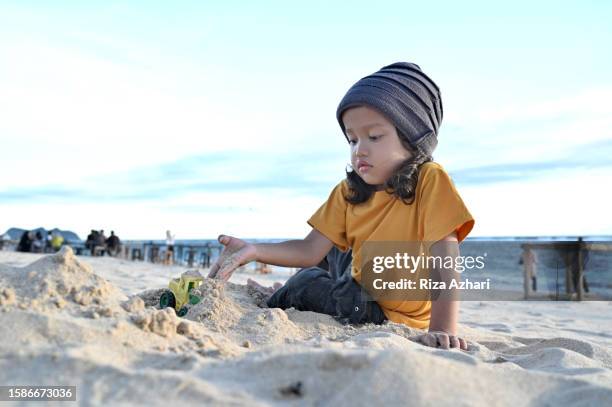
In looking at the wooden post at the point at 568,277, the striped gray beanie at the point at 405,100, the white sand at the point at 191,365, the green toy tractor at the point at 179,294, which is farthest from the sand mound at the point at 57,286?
the wooden post at the point at 568,277

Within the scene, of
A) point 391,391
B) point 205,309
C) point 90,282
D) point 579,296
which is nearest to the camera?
point 391,391

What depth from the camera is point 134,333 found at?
1659mm

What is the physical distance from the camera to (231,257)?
10.8 feet

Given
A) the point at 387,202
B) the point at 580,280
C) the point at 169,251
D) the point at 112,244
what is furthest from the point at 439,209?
the point at 112,244

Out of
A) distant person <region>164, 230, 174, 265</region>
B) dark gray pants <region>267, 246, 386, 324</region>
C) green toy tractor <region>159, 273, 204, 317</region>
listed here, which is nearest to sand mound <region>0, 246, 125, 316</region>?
green toy tractor <region>159, 273, 204, 317</region>

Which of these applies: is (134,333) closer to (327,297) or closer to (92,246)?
(327,297)

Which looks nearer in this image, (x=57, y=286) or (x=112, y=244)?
(x=57, y=286)

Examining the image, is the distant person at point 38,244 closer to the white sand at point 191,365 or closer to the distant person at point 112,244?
the distant person at point 112,244

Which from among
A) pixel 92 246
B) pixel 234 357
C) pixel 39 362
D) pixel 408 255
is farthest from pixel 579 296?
pixel 92 246

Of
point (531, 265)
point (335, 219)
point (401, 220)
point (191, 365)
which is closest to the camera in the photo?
point (191, 365)

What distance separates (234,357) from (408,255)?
1654 mm

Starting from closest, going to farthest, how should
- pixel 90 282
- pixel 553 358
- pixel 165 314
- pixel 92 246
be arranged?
pixel 165 314 → pixel 90 282 → pixel 553 358 → pixel 92 246

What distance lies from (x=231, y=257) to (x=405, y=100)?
4.35 ft

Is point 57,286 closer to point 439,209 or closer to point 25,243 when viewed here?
point 439,209
